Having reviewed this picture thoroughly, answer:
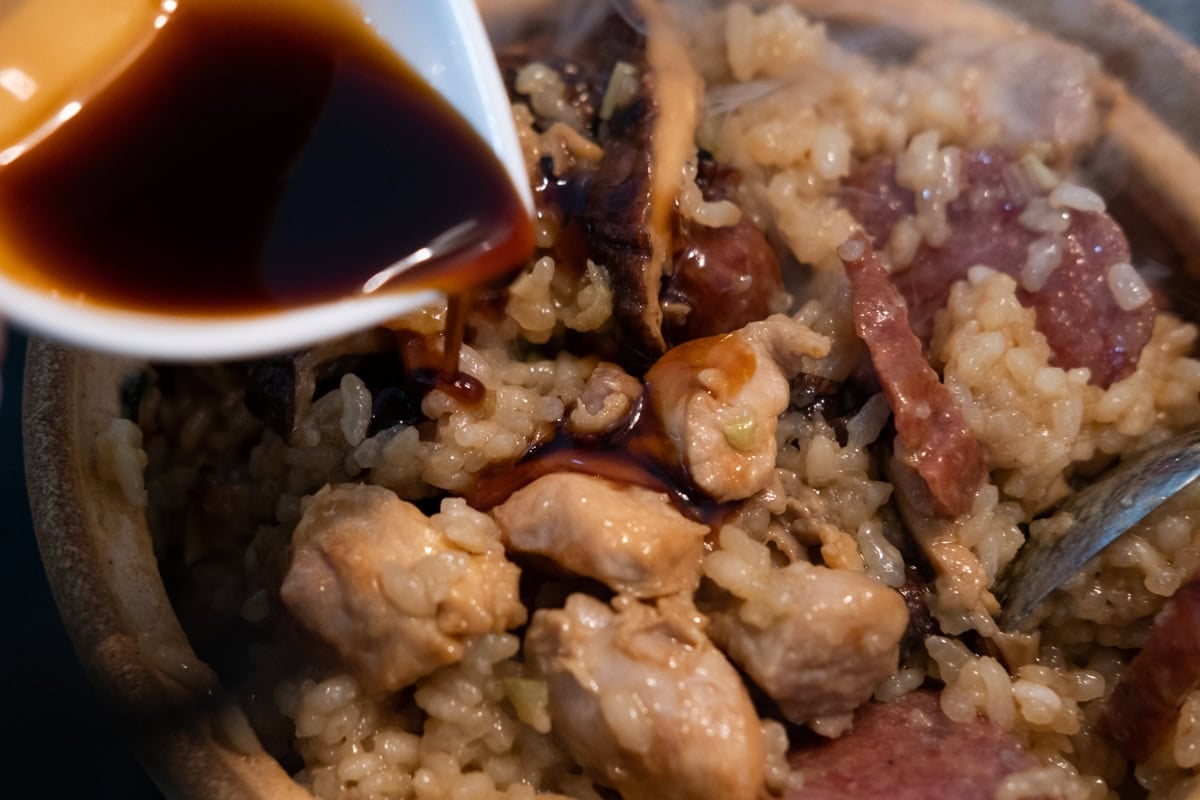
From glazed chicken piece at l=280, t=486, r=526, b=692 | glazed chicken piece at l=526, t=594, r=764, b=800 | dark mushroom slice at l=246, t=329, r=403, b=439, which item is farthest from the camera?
dark mushroom slice at l=246, t=329, r=403, b=439

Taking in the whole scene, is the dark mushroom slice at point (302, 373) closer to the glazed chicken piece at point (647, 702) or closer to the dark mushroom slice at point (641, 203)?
the dark mushroom slice at point (641, 203)

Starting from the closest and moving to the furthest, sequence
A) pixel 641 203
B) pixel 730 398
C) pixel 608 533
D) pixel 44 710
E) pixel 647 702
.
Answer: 1. pixel 647 702
2. pixel 608 533
3. pixel 730 398
4. pixel 641 203
5. pixel 44 710

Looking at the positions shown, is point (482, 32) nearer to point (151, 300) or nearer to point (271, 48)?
point (271, 48)

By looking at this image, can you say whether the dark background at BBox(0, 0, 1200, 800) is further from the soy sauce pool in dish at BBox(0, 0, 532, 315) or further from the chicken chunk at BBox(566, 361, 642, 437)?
the chicken chunk at BBox(566, 361, 642, 437)

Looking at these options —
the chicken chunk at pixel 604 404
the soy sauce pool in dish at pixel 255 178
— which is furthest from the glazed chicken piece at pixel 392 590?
the soy sauce pool in dish at pixel 255 178

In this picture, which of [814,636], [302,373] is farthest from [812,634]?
[302,373]

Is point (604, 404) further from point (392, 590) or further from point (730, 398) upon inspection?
point (392, 590)

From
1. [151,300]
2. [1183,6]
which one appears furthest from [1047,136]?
[151,300]

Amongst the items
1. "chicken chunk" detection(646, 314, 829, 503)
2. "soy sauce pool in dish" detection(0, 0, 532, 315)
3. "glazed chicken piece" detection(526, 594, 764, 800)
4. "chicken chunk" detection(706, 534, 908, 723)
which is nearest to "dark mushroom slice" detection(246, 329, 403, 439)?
"soy sauce pool in dish" detection(0, 0, 532, 315)
